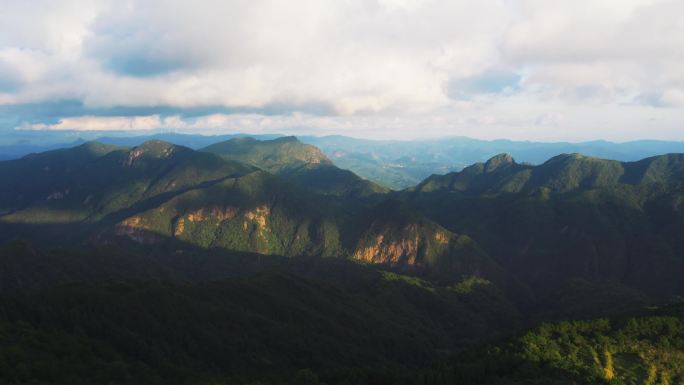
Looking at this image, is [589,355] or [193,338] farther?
[193,338]

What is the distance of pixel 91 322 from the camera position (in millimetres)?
135125

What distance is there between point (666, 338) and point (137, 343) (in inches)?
5113

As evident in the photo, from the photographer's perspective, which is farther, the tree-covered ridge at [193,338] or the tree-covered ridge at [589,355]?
the tree-covered ridge at [193,338]

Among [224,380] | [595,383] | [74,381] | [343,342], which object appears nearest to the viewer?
[595,383]

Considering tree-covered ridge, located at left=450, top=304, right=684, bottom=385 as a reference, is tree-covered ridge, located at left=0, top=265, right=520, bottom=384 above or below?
below

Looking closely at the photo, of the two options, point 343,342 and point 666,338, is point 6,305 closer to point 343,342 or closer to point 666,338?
point 343,342

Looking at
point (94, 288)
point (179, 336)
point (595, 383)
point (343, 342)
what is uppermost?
point (595, 383)

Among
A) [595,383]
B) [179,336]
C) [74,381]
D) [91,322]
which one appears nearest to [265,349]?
[179,336]

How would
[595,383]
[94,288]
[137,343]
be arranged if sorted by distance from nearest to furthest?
[595,383] → [137,343] → [94,288]

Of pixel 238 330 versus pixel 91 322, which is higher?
pixel 91 322

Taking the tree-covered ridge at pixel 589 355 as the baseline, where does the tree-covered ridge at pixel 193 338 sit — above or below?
below

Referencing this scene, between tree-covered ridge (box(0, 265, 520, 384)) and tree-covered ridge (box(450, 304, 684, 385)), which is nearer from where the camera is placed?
tree-covered ridge (box(450, 304, 684, 385))

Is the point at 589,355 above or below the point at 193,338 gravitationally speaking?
above

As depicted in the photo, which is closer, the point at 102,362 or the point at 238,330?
the point at 102,362
